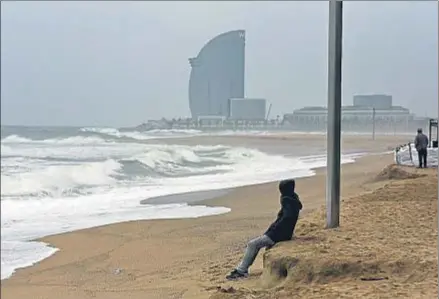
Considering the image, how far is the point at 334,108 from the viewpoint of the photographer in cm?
687

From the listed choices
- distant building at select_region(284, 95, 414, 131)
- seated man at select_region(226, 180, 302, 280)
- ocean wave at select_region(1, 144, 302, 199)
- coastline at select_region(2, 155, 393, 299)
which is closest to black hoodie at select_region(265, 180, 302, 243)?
seated man at select_region(226, 180, 302, 280)

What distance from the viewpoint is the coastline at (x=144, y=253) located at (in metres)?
6.35

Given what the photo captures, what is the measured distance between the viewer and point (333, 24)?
6.80 m

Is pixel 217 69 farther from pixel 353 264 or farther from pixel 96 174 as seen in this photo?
pixel 96 174

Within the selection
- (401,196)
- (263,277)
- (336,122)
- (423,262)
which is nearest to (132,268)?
(263,277)

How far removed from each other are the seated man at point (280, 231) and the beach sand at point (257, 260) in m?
0.11

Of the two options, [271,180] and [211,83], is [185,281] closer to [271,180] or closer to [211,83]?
[211,83]

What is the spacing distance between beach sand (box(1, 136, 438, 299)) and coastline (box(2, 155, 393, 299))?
0.01 metres

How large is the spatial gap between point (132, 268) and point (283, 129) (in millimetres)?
87596

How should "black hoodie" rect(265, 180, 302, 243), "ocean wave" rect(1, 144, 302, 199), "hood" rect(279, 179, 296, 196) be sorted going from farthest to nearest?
"ocean wave" rect(1, 144, 302, 199), "hood" rect(279, 179, 296, 196), "black hoodie" rect(265, 180, 302, 243)

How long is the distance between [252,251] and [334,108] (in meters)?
1.84

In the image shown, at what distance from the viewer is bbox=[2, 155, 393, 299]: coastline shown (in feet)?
20.8

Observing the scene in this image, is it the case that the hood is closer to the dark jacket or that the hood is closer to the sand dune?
the sand dune

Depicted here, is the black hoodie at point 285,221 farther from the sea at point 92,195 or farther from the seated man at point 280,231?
the sea at point 92,195
